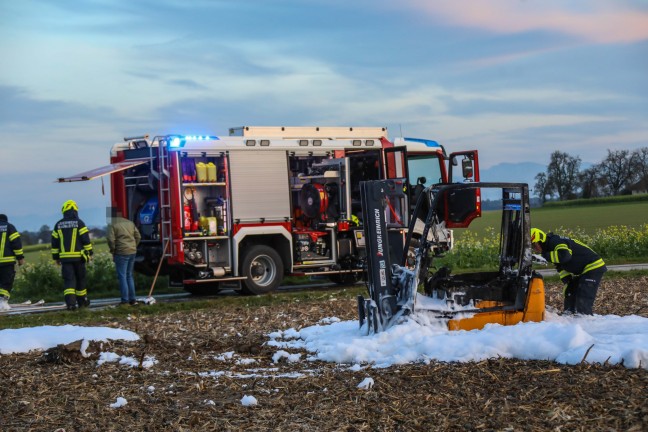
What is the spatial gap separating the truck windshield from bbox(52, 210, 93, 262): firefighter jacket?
7740 mm

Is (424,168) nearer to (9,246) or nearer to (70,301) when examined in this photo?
(70,301)

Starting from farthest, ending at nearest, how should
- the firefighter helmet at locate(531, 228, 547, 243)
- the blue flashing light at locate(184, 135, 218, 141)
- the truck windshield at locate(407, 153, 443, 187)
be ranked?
1. the truck windshield at locate(407, 153, 443, 187)
2. the blue flashing light at locate(184, 135, 218, 141)
3. the firefighter helmet at locate(531, 228, 547, 243)

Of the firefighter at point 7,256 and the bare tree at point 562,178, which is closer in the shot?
the firefighter at point 7,256

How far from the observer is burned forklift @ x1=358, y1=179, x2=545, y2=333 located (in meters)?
10.6

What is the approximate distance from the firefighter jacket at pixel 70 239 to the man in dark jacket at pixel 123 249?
568 millimetres

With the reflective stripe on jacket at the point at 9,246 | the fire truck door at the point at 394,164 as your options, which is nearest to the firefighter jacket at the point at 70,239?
the reflective stripe on jacket at the point at 9,246

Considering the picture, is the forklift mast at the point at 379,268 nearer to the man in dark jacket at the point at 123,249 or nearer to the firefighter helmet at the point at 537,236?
the firefighter helmet at the point at 537,236

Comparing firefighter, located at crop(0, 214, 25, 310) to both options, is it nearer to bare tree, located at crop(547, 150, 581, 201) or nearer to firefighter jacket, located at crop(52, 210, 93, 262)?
firefighter jacket, located at crop(52, 210, 93, 262)

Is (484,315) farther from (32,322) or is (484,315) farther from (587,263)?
(32,322)

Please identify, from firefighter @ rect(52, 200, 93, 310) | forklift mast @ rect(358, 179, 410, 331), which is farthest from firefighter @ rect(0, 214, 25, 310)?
forklift mast @ rect(358, 179, 410, 331)

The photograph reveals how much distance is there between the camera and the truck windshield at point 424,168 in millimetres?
21047

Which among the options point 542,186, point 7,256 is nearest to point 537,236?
point 7,256

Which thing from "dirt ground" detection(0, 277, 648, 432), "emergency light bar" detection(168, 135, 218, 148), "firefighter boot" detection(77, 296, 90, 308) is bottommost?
"dirt ground" detection(0, 277, 648, 432)

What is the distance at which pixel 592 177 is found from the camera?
6469cm
